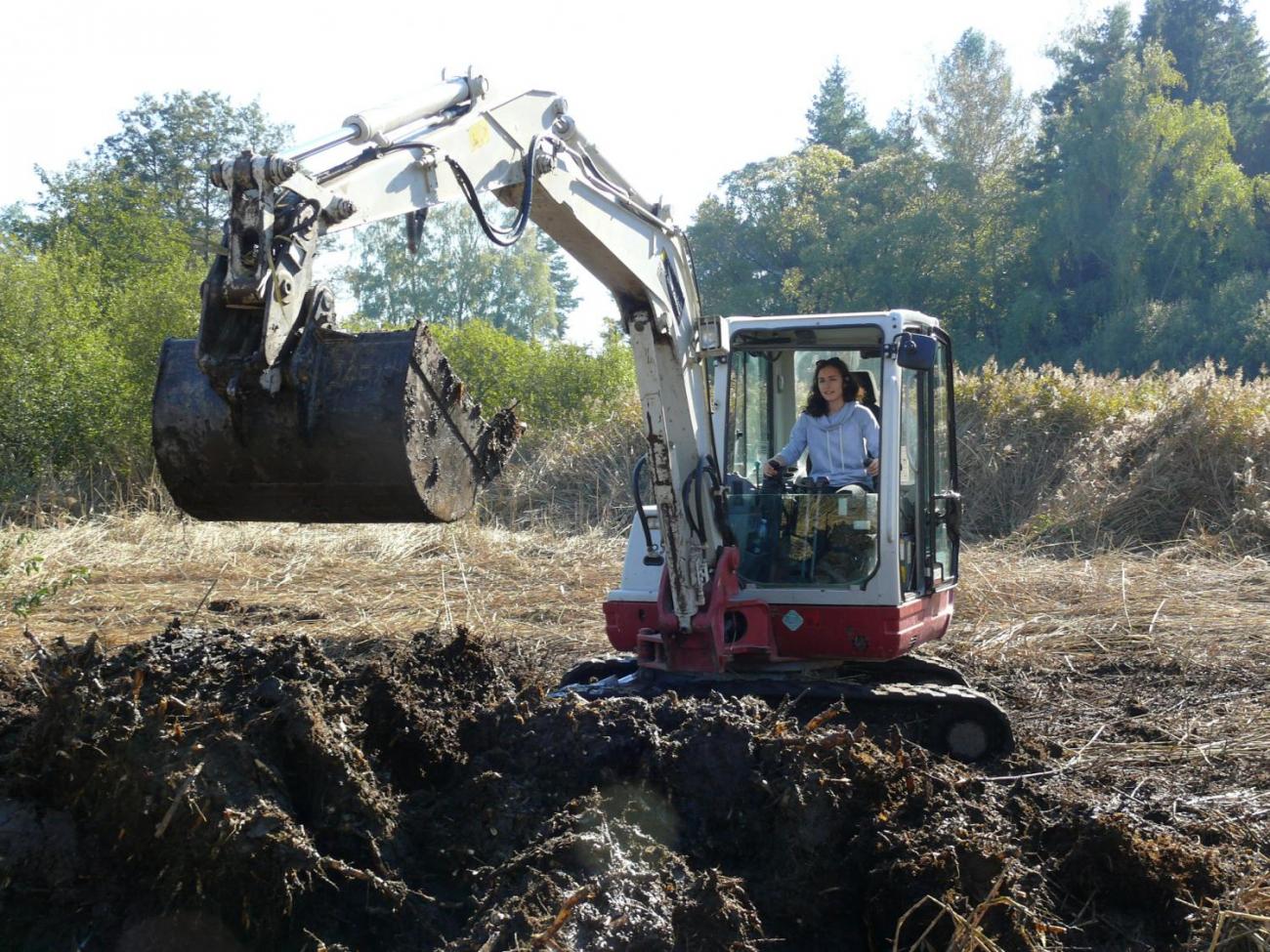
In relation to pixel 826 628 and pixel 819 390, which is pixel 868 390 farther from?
pixel 826 628

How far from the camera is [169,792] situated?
12.4ft

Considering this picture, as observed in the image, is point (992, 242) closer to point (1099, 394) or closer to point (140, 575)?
point (1099, 394)

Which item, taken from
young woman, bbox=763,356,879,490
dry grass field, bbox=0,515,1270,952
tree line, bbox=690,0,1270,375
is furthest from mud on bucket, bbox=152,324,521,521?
tree line, bbox=690,0,1270,375

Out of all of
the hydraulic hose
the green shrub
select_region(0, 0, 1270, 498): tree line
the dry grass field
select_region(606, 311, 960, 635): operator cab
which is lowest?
the dry grass field

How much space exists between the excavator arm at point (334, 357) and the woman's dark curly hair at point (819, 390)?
1953mm

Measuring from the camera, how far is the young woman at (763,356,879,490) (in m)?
6.30

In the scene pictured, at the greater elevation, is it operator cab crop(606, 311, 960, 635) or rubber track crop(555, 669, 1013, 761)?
operator cab crop(606, 311, 960, 635)

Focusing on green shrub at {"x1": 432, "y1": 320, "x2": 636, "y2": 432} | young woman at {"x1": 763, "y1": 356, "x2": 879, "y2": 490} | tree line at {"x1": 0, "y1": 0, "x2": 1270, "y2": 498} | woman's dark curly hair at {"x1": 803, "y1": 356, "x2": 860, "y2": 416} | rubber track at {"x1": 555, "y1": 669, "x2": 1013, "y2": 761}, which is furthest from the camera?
tree line at {"x1": 0, "y1": 0, "x2": 1270, "y2": 498}

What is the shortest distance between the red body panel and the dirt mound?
135cm

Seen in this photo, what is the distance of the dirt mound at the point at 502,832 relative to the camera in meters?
3.65

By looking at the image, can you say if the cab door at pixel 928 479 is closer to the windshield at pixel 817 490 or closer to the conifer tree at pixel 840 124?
the windshield at pixel 817 490

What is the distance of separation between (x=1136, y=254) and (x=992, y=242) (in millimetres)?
4523

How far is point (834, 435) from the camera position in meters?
6.38

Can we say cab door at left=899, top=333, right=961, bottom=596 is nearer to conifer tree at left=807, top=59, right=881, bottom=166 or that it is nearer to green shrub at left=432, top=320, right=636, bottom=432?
green shrub at left=432, top=320, right=636, bottom=432
